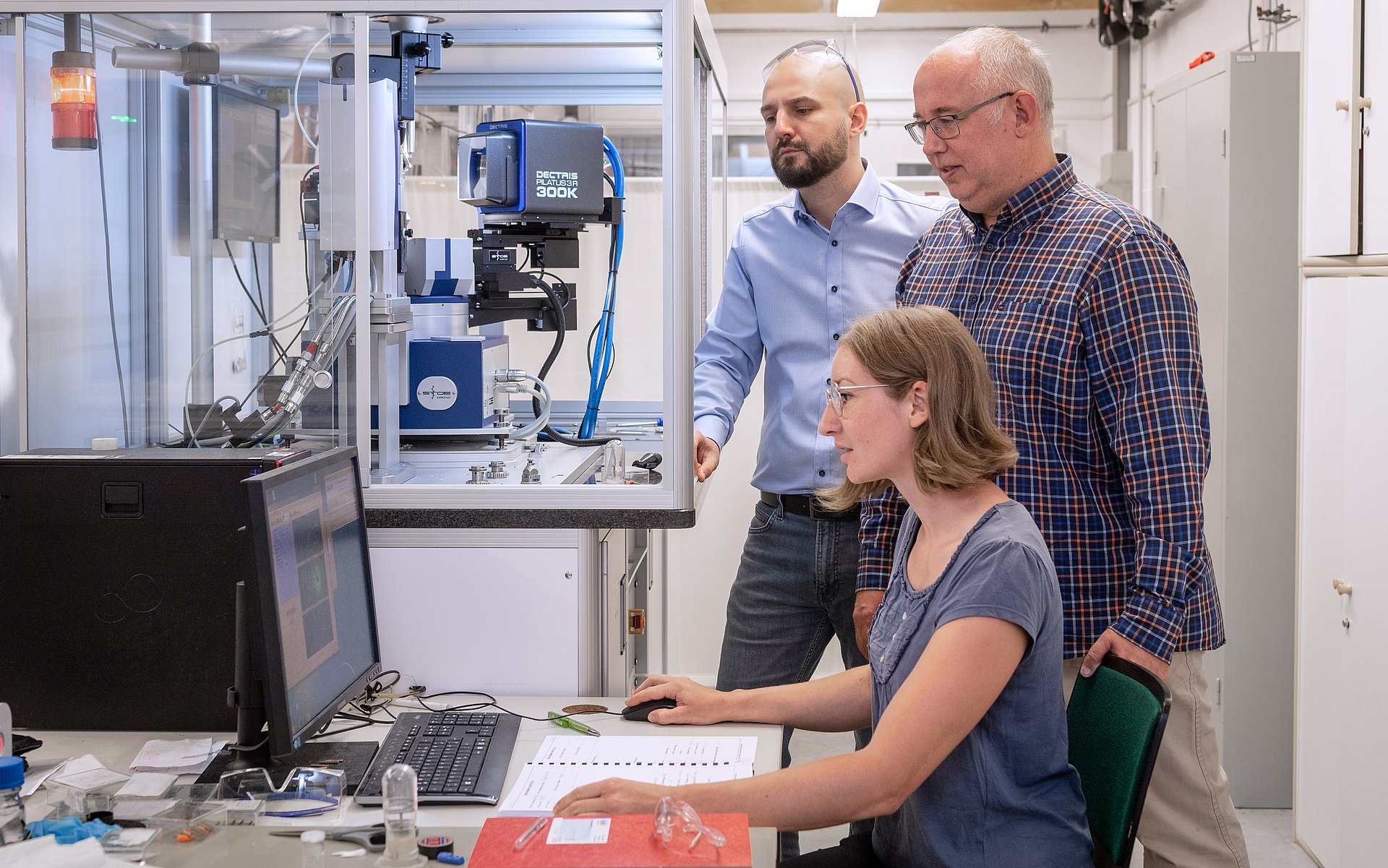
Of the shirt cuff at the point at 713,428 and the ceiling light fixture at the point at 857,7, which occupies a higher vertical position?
the ceiling light fixture at the point at 857,7

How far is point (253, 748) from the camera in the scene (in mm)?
1543

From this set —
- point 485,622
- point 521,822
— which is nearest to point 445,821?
point 521,822

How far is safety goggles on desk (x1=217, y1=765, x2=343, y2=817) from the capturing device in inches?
56.6

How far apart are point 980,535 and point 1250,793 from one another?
246 cm

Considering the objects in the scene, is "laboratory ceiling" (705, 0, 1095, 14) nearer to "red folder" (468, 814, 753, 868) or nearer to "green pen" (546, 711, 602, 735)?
"green pen" (546, 711, 602, 735)

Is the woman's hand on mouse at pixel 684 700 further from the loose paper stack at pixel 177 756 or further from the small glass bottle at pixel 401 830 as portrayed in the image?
the loose paper stack at pixel 177 756

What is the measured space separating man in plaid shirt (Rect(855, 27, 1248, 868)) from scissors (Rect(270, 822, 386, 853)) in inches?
36.6

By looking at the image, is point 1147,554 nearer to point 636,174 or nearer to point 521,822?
point 521,822

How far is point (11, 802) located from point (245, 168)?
1593 mm

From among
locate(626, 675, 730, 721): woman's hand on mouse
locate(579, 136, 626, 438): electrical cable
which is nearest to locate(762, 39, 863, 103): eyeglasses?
locate(579, 136, 626, 438): electrical cable

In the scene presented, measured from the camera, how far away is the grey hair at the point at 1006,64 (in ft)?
5.77

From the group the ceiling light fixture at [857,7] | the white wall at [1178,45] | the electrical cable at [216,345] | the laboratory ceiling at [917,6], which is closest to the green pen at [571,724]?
the electrical cable at [216,345]

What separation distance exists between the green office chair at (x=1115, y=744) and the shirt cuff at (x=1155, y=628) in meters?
0.05

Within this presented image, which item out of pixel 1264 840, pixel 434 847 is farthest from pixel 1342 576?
pixel 434 847
